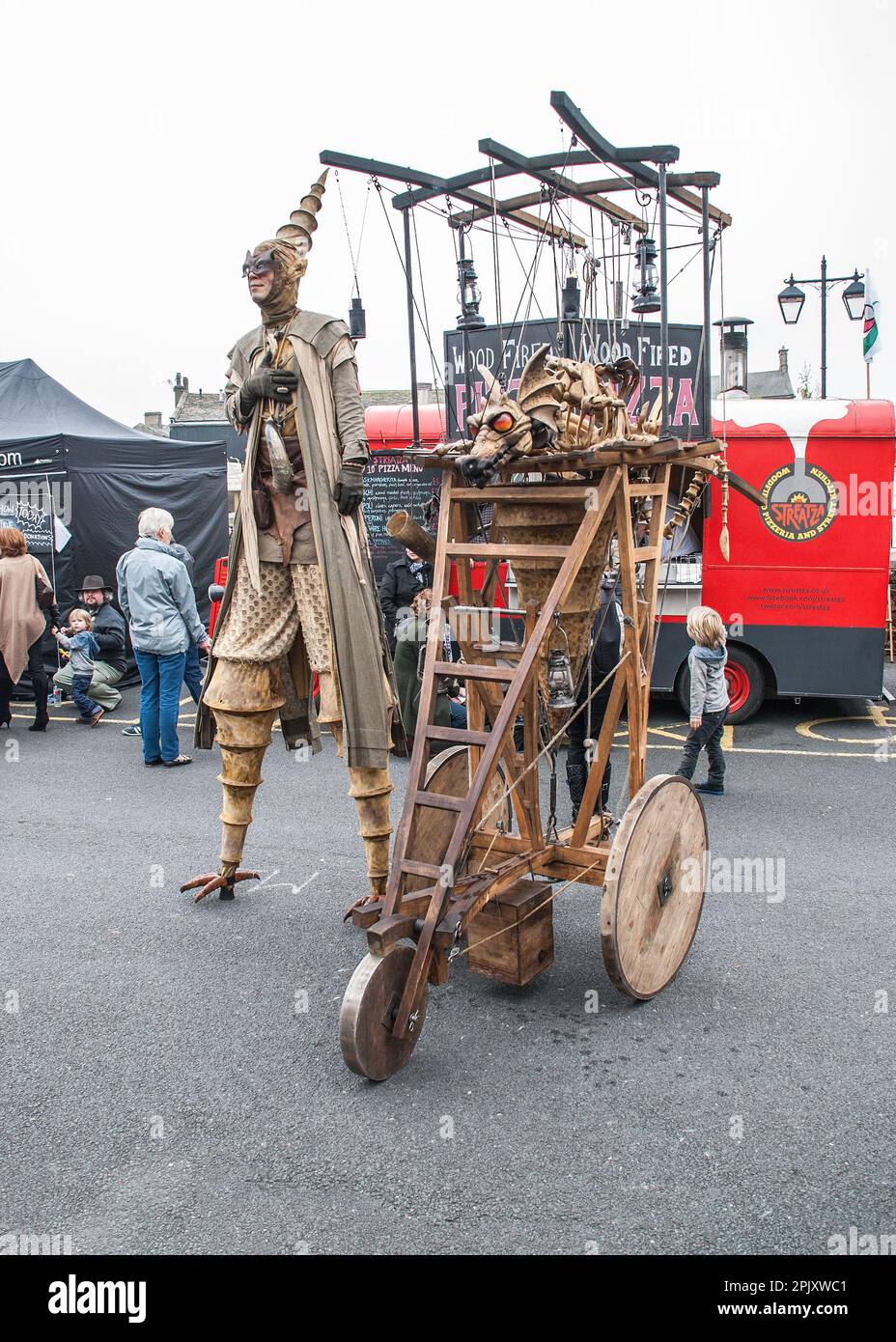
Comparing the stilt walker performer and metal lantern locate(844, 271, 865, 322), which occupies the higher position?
metal lantern locate(844, 271, 865, 322)

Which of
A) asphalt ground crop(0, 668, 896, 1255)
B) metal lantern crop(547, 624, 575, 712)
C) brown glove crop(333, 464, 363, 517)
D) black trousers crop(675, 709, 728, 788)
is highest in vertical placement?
brown glove crop(333, 464, 363, 517)

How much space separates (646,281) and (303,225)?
4.06 metres

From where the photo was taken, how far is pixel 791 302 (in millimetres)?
13750

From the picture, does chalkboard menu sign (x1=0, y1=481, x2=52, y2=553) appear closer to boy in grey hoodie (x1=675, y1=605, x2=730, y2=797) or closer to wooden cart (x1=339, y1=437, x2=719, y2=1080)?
boy in grey hoodie (x1=675, y1=605, x2=730, y2=797)

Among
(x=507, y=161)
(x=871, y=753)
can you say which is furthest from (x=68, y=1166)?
(x=871, y=753)

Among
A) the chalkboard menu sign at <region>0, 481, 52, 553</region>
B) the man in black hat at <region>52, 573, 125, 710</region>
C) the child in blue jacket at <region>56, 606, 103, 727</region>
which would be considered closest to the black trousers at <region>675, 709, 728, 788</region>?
the child in blue jacket at <region>56, 606, 103, 727</region>

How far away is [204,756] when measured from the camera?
767 cm

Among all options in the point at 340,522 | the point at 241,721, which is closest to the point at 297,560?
the point at 340,522

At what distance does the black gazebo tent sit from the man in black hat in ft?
1.82

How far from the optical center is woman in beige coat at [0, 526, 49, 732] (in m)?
8.48

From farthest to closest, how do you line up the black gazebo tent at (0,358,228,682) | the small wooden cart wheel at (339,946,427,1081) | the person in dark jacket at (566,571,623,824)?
1. the black gazebo tent at (0,358,228,682)
2. the person in dark jacket at (566,571,623,824)
3. the small wooden cart wheel at (339,946,427,1081)

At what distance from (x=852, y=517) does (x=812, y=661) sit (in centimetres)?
116

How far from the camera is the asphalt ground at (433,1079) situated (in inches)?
102

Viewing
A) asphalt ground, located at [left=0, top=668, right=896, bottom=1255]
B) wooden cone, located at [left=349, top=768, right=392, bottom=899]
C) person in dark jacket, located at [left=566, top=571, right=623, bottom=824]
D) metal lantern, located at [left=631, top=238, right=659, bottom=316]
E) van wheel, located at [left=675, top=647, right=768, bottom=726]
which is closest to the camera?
asphalt ground, located at [left=0, top=668, right=896, bottom=1255]
